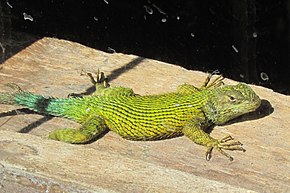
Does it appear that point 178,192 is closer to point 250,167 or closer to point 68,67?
point 250,167

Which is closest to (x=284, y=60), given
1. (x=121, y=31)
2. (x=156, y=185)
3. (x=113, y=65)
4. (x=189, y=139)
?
(x=121, y=31)

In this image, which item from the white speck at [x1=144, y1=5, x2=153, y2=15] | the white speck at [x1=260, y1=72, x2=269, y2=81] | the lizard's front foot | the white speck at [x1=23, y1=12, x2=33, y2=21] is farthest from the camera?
the white speck at [x1=144, y1=5, x2=153, y2=15]

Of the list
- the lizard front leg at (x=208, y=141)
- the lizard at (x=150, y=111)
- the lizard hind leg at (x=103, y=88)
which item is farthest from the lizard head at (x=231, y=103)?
the lizard hind leg at (x=103, y=88)

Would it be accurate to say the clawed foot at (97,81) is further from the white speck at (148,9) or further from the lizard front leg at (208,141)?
the white speck at (148,9)

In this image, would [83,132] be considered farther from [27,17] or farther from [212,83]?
[27,17]

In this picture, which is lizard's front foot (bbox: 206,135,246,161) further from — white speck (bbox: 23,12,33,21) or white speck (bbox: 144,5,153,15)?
white speck (bbox: 144,5,153,15)

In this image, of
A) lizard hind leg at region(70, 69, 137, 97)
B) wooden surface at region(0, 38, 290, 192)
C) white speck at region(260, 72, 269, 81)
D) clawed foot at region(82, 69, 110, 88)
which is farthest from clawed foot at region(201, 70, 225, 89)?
white speck at region(260, 72, 269, 81)

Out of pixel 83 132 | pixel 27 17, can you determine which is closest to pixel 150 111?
pixel 83 132
